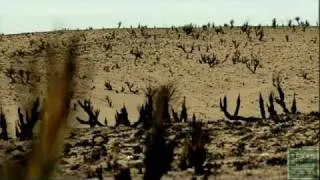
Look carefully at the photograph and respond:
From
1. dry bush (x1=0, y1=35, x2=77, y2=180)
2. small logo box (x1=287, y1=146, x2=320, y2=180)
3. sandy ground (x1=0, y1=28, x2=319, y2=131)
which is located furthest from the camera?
sandy ground (x1=0, y1=28, x2=319, y2=131)

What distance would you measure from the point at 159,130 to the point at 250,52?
30724 mm

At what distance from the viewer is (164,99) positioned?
7.07 metres

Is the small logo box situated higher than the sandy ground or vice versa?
the sandy ground

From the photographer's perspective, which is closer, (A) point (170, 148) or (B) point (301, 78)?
(A) point (170, 148)

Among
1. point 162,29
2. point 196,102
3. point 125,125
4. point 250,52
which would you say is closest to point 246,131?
point 125,125

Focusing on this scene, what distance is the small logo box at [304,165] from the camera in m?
7.99

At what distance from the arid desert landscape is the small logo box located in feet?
→ 1.11

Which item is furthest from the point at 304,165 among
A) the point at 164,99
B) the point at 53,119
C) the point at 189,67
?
the point at 189,67

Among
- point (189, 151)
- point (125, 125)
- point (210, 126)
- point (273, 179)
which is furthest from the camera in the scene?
point (125, 125)

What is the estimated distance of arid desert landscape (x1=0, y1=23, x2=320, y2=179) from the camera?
15.6 feet

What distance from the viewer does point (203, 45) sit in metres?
38.9

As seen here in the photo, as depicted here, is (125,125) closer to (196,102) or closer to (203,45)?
(196,102)

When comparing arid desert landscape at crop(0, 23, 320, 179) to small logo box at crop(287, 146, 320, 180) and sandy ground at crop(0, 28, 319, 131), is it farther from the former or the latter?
small logo box at crop(287, 146, 320, 180)

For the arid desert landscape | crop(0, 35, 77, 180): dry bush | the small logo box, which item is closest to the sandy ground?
the arid desert landscape
